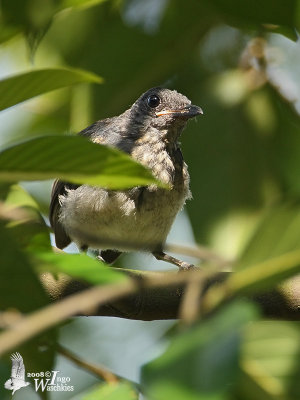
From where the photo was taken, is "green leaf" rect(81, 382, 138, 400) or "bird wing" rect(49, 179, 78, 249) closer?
"green leaf" rect(81, 382, 138, 400)

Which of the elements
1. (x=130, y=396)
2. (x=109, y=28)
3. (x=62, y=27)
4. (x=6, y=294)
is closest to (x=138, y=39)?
(x=109, y=28)

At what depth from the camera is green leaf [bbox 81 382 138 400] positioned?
116cm

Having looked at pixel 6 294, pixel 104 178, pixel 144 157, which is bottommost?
pixel 144 157

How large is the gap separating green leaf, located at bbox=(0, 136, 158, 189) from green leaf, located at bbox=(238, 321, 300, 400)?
0.42m

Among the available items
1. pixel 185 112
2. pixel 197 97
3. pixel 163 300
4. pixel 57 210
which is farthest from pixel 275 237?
pixel 57 210

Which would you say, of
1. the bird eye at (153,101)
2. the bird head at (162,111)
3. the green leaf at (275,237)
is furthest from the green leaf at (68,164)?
the bird eye at (153,101)

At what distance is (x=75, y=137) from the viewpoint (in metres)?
1.29

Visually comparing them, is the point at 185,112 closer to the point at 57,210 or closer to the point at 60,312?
the point at 57,210

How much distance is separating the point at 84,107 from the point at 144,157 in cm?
118

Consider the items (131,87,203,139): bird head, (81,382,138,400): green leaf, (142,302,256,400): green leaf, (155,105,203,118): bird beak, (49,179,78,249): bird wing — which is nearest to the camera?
(142,302,256,400): green leaf

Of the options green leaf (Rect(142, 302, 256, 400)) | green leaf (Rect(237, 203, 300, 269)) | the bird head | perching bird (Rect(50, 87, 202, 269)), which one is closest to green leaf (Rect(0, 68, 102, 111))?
green leaf (Rect(237, 203, 300, 269))

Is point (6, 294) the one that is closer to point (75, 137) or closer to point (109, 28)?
point (75, 137)

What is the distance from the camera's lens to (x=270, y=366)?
157 cm

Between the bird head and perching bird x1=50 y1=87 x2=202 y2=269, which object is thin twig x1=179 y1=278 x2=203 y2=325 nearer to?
perching bird x1=50 y1=87 x2=202 y2=269
